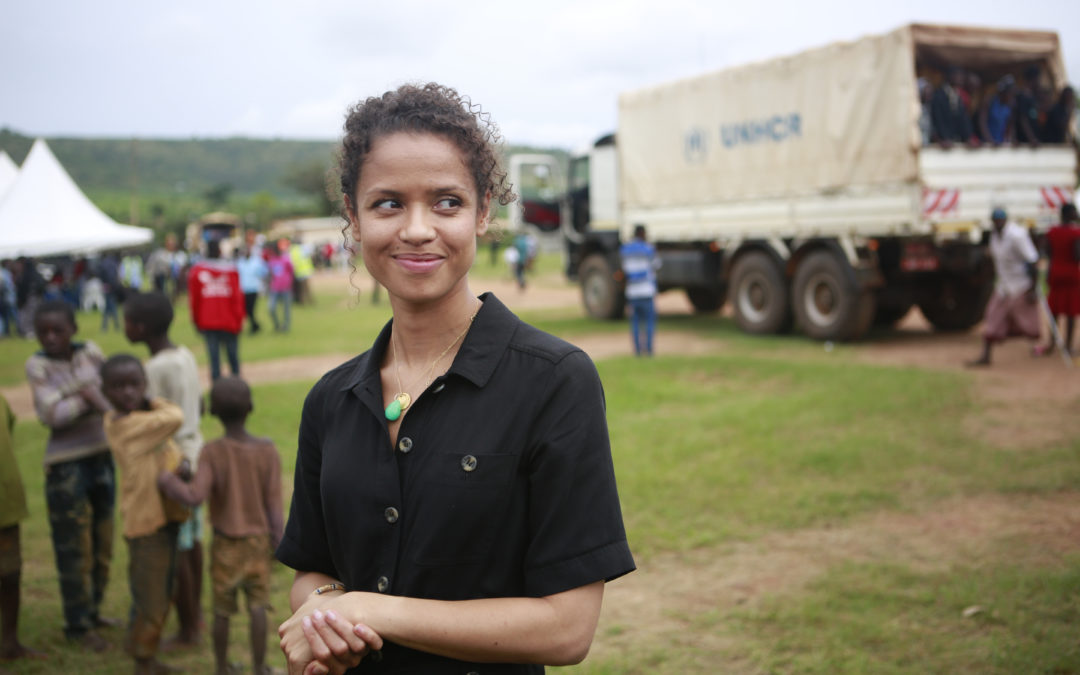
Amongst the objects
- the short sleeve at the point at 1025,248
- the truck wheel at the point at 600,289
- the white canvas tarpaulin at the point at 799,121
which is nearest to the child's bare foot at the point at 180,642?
the short sleeve at the point at 1025,248

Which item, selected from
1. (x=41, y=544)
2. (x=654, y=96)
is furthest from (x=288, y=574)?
(x=654, y=96)

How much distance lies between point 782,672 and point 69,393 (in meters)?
3.64

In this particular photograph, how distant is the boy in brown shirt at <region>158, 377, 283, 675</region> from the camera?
387cm

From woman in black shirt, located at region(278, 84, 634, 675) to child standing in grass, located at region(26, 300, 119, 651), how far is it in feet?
11.0

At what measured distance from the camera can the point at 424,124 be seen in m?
1.53

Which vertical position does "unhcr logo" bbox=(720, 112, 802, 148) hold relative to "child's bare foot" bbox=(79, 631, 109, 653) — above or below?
above

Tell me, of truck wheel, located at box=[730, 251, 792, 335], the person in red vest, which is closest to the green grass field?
the person in red vest

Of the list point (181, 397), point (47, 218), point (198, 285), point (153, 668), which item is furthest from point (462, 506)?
point (47, 218)

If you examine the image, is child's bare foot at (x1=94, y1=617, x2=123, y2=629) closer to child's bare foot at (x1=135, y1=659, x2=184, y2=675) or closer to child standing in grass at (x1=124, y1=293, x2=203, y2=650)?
child standing in grass at (x1=124, y1=293, x2=203, y2=650)

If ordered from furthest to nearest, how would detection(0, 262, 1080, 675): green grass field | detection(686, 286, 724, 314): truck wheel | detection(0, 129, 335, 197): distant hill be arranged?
detection(0, 129, 335, 197): distant hill, detection(686, 286, 724, 314): truck wheel, detection(0, 262, 1080, 675): green grass field

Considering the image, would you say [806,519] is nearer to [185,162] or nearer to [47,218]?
[47,218]

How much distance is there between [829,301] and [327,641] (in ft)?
39.4

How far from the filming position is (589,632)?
56.7 inches

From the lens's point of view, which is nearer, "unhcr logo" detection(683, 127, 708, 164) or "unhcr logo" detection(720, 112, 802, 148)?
"unhcr logo" detection(720, 112, 802, 148)
